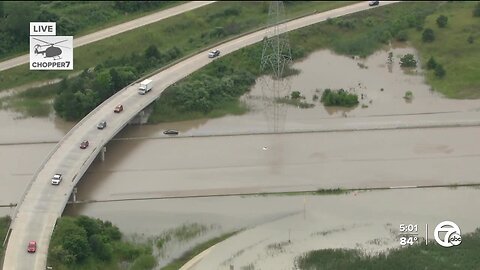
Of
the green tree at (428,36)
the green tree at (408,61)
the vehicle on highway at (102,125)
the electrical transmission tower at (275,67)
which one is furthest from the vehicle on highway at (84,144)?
the green tree at (428,36)

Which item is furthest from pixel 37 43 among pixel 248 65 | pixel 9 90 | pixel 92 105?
pixel 248 65

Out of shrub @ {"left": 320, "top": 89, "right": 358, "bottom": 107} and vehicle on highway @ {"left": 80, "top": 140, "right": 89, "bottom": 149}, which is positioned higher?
shrub @ {"left": 320, "top": 89, "right": 358, "bottom": 107}

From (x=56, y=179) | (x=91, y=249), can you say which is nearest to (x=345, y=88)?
(x=56, y=179)

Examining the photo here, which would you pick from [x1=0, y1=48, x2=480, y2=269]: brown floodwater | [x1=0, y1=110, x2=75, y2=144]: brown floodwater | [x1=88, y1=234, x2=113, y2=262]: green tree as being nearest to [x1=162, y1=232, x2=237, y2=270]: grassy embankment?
[x1=0, y1=48, x2=480, y2=269]: brown floodwater

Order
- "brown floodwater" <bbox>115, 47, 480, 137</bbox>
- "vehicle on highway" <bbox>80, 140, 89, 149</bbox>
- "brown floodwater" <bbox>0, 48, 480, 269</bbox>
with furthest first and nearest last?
"brown floodwater" <bbox>115, 47, 480, 137</bbox>
"vehicle on highway" <bbox>80, 140, 89, 149</bbox>
"brown floodwater" <bbox>0, 48, 480, 269</bbox>

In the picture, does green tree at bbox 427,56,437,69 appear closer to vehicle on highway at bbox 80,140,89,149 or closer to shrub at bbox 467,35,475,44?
shrub at bbox 467,35,475,44

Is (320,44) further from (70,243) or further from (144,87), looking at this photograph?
(70,243)

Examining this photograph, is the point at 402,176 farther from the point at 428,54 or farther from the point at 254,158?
the point at 428,54
